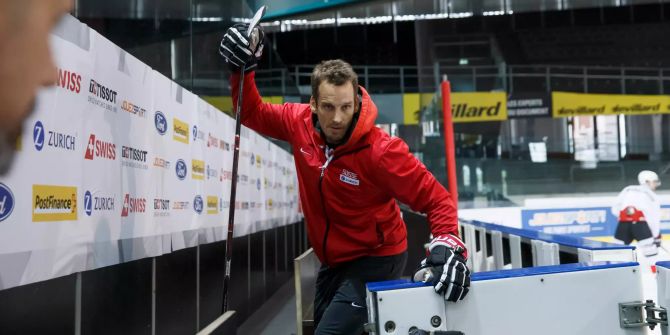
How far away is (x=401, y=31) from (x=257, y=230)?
1683 centimetres

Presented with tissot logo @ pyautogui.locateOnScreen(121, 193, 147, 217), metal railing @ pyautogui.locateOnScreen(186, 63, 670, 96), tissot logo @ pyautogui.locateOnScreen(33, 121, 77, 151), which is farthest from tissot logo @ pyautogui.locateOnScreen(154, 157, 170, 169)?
metal railing @ pyautogui.locateOnScreen(186, 63, 670, 96)

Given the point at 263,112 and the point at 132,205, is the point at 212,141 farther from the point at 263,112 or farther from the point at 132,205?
the point at 132,205

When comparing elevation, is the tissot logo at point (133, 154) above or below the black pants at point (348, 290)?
above

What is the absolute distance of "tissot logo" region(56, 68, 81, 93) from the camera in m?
2.00

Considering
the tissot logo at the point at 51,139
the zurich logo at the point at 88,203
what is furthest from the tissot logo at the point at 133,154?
the tissot logo at the point at 51,139

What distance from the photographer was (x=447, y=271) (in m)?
1.80

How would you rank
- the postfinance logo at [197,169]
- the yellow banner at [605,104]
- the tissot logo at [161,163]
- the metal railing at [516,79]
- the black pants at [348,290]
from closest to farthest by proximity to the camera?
1. the black pants at [348,290]
2. the tissot logo at [161,163]
3. the postfinance logo at [197,169]
4. the metal railing at [516,79]
5. the yellow banner at [605,104]

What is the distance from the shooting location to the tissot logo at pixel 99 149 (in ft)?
7.32

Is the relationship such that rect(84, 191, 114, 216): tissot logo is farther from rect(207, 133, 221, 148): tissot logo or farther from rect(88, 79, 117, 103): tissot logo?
rect(207, 133, 221, 148): tissot logo

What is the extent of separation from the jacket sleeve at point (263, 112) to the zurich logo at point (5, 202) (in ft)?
4.15

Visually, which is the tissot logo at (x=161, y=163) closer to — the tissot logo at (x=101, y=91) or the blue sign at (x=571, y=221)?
the tissot logo at (x=101, y=91)

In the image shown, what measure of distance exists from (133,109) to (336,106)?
0.91m

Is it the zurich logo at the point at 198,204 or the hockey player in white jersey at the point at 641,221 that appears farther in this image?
the hockey player in white jersey at the point at 641,221

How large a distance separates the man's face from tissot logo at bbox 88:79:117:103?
0.80 m
